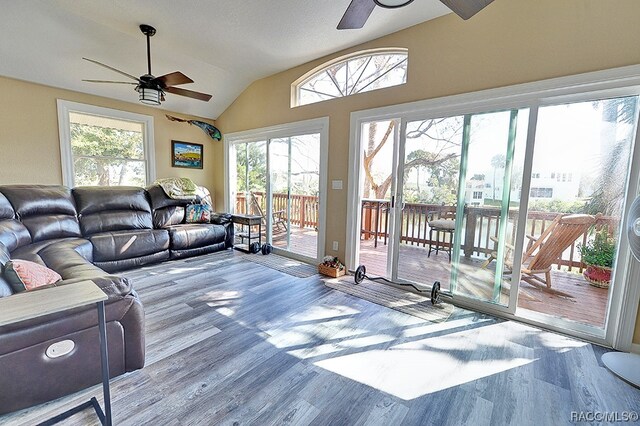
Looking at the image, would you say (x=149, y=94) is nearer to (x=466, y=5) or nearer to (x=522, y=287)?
(x=466, y=5)

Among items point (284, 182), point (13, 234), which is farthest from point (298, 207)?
point (13, 234)

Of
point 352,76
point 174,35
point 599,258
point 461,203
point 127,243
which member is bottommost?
point 127,243

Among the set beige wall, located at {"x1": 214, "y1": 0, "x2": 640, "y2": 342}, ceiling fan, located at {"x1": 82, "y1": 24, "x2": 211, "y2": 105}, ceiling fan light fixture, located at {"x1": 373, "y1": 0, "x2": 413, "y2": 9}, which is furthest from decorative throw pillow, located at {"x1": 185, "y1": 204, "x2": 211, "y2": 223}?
ceiling fan light fixture, located at {"x1": 373, "y1": 0, "x2": 413, "y2": 9}

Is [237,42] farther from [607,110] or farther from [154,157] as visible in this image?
[607,110]

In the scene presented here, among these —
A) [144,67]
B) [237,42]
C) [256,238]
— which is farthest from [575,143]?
[144,67]

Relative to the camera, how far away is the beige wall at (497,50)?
2.02 metres

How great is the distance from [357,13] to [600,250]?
3075 mm

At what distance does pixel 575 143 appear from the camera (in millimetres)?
2438

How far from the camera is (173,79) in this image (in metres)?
3.29

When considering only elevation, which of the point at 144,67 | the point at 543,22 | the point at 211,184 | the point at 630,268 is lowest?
the point at 630,268

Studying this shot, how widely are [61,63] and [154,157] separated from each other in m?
1.79

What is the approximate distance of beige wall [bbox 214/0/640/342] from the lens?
6.62 feet

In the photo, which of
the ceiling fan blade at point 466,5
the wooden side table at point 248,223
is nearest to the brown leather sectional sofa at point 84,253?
the wooden side table at point 248,223

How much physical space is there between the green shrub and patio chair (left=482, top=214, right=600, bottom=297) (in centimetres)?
12
